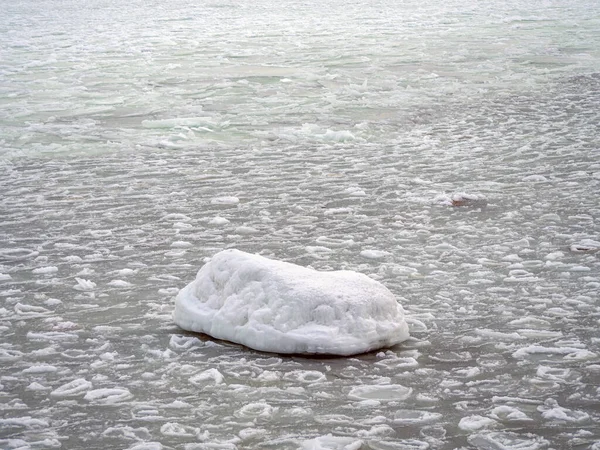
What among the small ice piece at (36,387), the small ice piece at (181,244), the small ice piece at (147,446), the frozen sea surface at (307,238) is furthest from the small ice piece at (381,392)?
the small ice piece at (181,244)

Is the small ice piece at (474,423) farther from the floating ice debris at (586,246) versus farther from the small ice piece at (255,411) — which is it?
the floating ice debris at (586,246)

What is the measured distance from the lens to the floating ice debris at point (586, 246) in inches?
204

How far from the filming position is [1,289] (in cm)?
485

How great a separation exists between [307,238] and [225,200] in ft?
3.35

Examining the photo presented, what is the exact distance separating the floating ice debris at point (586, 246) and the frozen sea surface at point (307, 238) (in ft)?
0.12

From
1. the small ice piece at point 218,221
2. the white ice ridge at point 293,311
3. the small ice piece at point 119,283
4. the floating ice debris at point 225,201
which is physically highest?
the white ice ridge at point 293,311

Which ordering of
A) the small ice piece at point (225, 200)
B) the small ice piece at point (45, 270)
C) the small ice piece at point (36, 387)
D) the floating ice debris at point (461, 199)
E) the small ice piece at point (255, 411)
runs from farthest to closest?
1. the small ice piece at point (225, 200)
2. the floating ice debris at point (461, 199)
3. the small ice piece at point (45, 270)
4. the small ice piece at point (36, 387)
5. the small ice piece at point (255, 411)

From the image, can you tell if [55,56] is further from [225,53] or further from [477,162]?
[477,162]

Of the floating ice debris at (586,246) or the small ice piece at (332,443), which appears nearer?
the small ice piece at (332,443)

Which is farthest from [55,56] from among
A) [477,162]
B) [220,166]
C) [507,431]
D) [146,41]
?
[507,431]

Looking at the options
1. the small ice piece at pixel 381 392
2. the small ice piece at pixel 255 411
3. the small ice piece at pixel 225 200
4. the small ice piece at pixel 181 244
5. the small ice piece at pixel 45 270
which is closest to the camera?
the small ice piece at pixel 255 411

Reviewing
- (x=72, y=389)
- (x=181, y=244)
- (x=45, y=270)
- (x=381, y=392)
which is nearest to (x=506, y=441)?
(x=381, y=392)

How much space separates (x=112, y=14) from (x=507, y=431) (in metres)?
21.2

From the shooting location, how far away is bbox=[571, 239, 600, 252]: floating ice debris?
5188 mm
